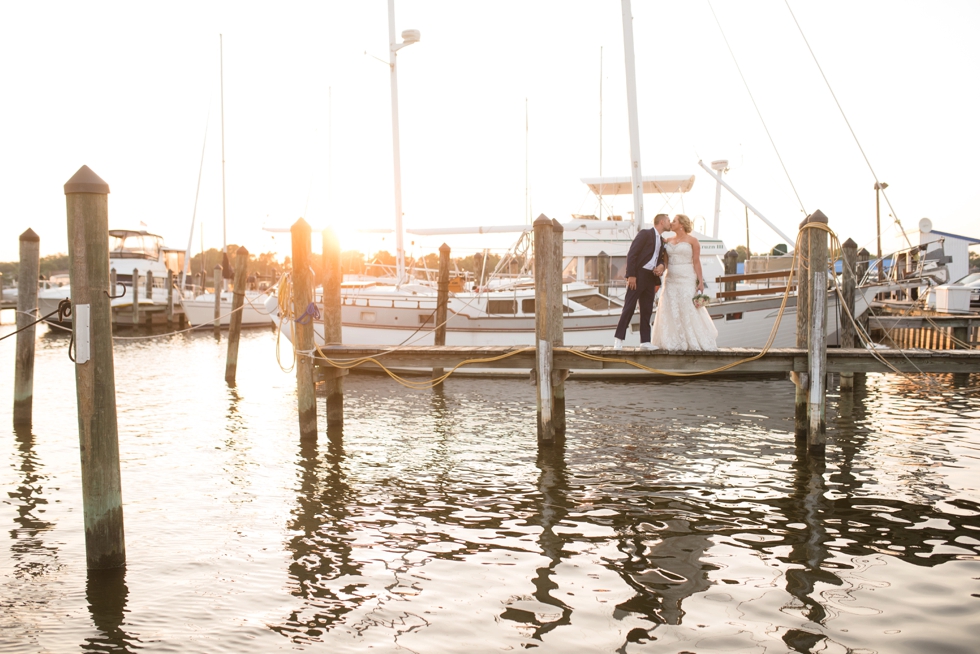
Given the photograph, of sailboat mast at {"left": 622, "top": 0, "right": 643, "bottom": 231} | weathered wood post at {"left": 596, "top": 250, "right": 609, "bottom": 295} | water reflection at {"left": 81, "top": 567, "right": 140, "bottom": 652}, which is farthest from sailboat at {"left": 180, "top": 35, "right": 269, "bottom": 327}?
water reflection at {"left": 81, "top": 567, "right": 140, "bottom": 652}

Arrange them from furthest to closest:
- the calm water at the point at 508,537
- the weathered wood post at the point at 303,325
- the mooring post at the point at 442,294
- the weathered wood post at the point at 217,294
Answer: the weathered wood post at the point at 217,294
the mooring post at the point at 442,294
the weathered wood post at the point at 303,325
the calm water at the point at 508,537

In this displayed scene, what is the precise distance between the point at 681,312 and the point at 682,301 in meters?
0.15

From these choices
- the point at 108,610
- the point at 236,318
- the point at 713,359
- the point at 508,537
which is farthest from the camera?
the point at 236,318

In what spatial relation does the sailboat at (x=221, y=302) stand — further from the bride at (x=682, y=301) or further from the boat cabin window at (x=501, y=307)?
the bride at (x=682, y=301)

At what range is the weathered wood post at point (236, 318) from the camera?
17.0 metres

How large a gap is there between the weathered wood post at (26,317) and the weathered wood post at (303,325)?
3.57m

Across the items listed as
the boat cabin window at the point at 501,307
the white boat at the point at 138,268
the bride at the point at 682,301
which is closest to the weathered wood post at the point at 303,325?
the bride at the point at 682,301

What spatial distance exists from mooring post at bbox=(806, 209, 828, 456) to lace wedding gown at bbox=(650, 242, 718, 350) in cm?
131

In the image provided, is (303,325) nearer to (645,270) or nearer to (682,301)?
(645,270)

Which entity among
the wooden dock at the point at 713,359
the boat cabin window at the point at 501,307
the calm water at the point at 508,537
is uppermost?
the boat cabin window at the point at 501,307

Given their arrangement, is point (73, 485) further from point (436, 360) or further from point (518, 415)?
point (518, 415)

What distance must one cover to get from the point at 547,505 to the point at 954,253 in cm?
4036

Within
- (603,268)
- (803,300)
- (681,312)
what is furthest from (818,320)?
(603,268)

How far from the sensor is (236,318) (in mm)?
17047
